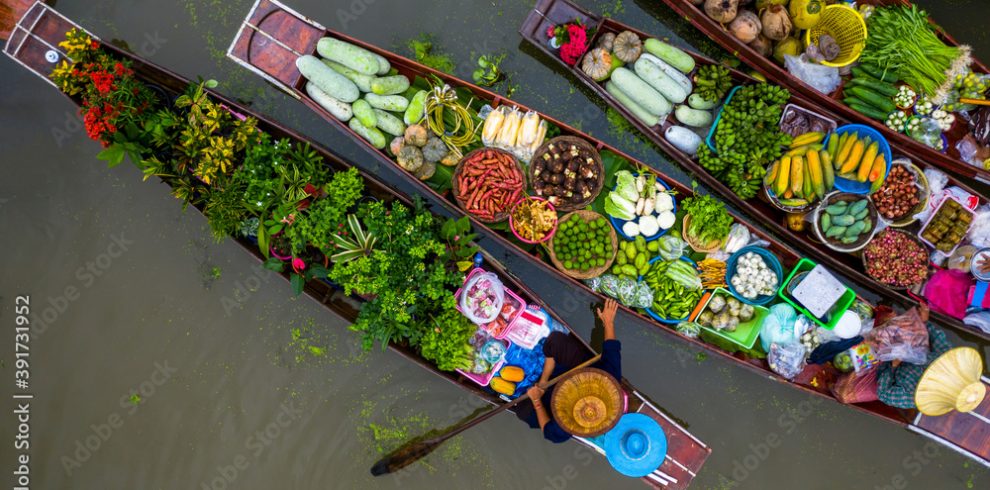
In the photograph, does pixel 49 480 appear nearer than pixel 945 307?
No

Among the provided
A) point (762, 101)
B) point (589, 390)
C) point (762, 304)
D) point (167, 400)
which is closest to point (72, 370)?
point (167, 400)

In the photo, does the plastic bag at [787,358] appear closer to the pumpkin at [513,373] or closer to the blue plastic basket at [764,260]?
the blue plastic basket at [764,260]

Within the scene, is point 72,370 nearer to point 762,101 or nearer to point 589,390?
point 589,390

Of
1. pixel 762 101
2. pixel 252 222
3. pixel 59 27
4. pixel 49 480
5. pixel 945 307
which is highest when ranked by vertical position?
pixel 762 101

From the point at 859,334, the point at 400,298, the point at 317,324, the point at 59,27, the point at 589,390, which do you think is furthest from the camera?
the point at 317,324

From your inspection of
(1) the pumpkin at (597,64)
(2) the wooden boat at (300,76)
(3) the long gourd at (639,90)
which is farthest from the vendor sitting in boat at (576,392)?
(1) the pumpkin at (597,64)

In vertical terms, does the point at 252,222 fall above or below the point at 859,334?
below

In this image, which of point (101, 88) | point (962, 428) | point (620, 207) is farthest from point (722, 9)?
point (101, 88)

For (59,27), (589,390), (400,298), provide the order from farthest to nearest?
(59,27)
(400,298)
(589,390)
